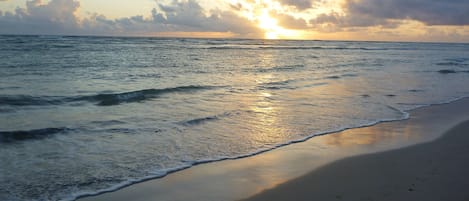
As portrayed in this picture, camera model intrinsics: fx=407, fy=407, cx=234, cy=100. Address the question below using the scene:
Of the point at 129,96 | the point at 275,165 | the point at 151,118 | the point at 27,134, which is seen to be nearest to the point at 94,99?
the point at 129,96

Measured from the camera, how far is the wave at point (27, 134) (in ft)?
30.9

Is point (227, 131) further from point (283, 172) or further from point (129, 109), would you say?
point (129, 109)

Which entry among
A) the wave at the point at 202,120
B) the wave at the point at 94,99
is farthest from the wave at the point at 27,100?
the wave at the point at 202,120

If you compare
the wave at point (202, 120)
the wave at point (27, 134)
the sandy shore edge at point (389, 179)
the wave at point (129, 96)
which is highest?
the sandy shore edge at point (389, 179)

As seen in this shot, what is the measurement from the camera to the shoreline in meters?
6.29

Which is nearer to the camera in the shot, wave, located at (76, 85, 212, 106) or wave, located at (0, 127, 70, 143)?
wave, located at (0, 127, 70, 143)

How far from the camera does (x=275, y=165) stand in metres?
7.72

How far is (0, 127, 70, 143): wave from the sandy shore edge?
245 inches

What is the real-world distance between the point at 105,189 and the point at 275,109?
844 centimetres

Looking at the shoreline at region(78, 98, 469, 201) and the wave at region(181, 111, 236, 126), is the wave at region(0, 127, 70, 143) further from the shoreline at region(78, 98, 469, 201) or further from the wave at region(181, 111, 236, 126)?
the shoreline at region(78, 98, 469, 201)

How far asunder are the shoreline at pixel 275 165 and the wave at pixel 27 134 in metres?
4.30

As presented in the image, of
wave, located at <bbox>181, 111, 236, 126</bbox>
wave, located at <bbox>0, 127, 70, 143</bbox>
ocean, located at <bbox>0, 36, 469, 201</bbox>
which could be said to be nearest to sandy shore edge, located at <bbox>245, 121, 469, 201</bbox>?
ocean, located at <bbox>0, 36, 469, 201</bbox>

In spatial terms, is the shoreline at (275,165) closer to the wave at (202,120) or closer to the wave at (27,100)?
the wave at (202,120)

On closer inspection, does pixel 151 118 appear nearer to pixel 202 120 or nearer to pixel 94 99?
pixel 202 120
